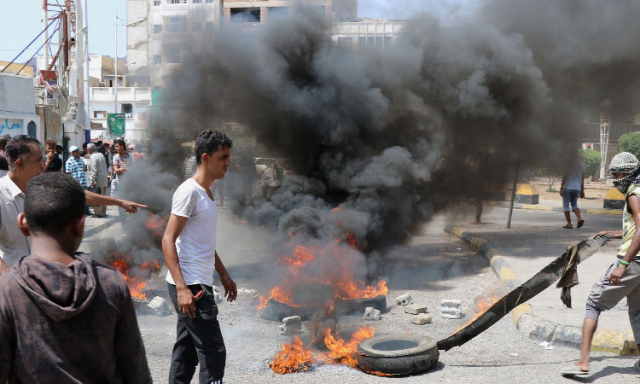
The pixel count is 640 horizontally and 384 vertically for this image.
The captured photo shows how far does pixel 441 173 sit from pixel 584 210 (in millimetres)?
8492

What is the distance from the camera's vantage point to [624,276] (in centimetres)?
410

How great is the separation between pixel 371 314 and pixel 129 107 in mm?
16983

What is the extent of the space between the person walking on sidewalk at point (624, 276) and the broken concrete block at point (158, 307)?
3921mm

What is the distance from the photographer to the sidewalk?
5.28 m

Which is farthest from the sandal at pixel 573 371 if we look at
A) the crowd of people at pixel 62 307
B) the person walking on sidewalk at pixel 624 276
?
the crowd of people at pixel 62 307

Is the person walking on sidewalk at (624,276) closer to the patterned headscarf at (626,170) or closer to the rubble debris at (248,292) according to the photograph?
the patterned headscarf at (626,170)

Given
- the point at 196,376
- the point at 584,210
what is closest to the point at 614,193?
the point at 584,210

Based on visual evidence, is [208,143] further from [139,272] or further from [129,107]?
[129,107]

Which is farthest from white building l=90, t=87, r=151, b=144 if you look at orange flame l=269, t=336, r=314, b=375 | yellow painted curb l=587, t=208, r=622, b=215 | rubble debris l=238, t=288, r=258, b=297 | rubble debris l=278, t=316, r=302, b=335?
yellow painted curb l=587, t=208, r=622, b=215

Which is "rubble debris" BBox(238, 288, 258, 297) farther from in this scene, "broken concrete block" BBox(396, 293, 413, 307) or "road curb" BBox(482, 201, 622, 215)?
"road curb" BBox(482, 201, 622, 215)

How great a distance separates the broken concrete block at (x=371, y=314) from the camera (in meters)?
6.00

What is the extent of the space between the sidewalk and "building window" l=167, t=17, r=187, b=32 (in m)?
6.06

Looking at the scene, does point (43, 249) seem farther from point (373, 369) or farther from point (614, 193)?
point (614, 193)

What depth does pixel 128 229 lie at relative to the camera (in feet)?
26.3
